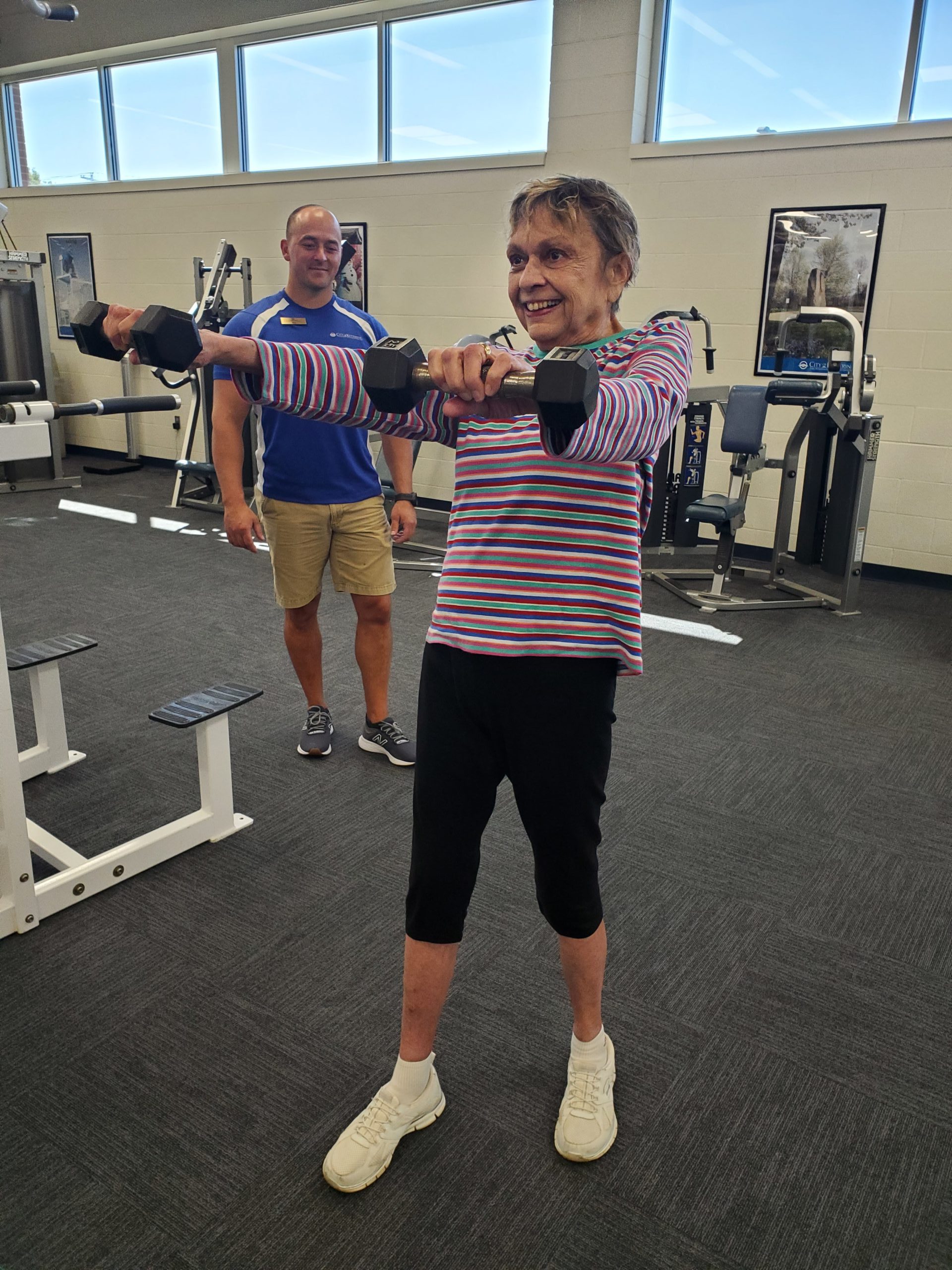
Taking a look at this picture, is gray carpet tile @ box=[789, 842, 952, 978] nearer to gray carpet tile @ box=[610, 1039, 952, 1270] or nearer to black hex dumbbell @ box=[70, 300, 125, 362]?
gray carpet tile @ box=[610, 1039, 952, 1270]

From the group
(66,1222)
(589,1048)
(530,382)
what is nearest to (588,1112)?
(589,1048)

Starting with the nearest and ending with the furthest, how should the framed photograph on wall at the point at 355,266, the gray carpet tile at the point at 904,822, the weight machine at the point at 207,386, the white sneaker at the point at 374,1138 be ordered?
1. the white sneaker at the point at 374,1138
2. the gray carpet tile at the point at 904,822
3. the weight machine at the point at 207,386
4. the framed photograph on wall at the point at 355,266

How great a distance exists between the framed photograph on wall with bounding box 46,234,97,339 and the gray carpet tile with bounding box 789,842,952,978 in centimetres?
788

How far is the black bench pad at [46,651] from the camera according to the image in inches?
94.7

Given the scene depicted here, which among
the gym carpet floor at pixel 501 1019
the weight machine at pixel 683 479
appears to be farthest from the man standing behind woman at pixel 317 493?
the weight machine at pixel 683 479

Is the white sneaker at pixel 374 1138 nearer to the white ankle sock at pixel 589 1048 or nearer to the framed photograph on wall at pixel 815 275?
the white ankle sock at pixel 589 1048

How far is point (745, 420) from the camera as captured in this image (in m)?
4.53

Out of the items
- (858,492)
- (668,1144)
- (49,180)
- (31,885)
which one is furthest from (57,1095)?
(49,180)

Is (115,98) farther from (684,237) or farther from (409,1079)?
(409,1079)

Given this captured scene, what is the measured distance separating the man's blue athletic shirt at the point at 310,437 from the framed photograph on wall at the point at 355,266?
424cm

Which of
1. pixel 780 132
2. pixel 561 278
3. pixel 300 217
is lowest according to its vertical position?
pixel 561 278

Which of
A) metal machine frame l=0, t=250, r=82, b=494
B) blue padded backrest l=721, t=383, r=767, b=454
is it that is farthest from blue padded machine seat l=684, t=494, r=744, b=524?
metal machine frame l=0, t=250, r=82, b=494

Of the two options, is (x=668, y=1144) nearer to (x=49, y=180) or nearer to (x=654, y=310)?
(x=654, y=310)

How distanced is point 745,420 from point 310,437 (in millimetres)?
2747
